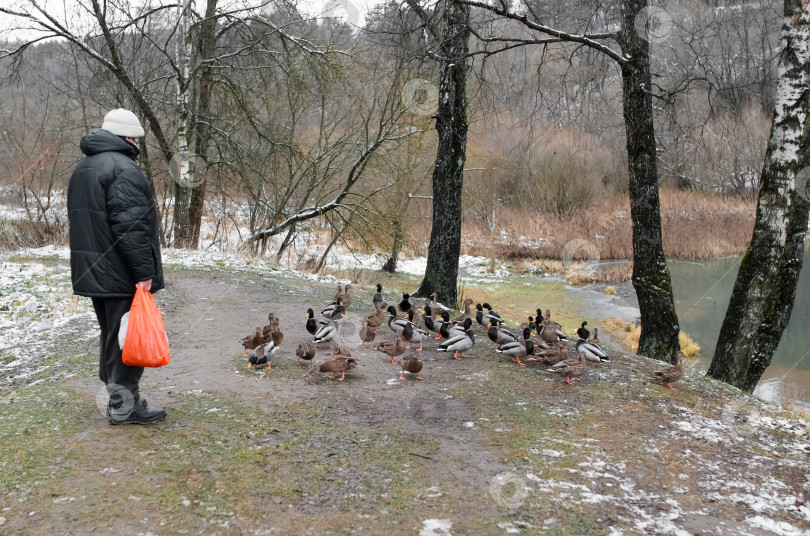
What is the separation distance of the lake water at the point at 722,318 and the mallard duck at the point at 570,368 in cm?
647

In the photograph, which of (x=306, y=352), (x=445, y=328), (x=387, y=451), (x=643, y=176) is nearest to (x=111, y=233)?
(x=387, y=451)

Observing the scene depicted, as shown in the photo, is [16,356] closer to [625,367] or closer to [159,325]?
[159,325]

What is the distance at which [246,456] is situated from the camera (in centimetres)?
459

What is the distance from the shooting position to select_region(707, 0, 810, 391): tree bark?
8227 mm

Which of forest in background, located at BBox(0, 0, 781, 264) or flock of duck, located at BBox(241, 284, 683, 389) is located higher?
forest in background, located at BBox(0, 0, 781, 264)

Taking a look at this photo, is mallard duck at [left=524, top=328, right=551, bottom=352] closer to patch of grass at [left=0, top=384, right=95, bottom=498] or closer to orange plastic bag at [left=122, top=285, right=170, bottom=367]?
orange plastic bag at [left=122, top=285, right=170, bottom=367]

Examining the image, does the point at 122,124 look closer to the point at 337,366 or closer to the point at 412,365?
the point at 337,366

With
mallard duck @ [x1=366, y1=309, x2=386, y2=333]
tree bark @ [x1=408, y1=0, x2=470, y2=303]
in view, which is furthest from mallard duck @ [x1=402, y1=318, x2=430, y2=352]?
tree bark @ [x1=408, y1=0, x2=470, y2=303]

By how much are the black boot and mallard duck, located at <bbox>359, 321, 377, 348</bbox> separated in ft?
11.7

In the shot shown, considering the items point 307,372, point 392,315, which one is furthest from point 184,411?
point 392,315

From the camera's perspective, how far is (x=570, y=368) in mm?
6996

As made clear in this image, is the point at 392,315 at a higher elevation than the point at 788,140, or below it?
below

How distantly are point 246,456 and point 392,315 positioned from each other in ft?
16.6

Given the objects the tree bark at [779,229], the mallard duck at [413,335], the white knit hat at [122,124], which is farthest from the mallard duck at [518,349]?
the white knit hat at [122,124]
